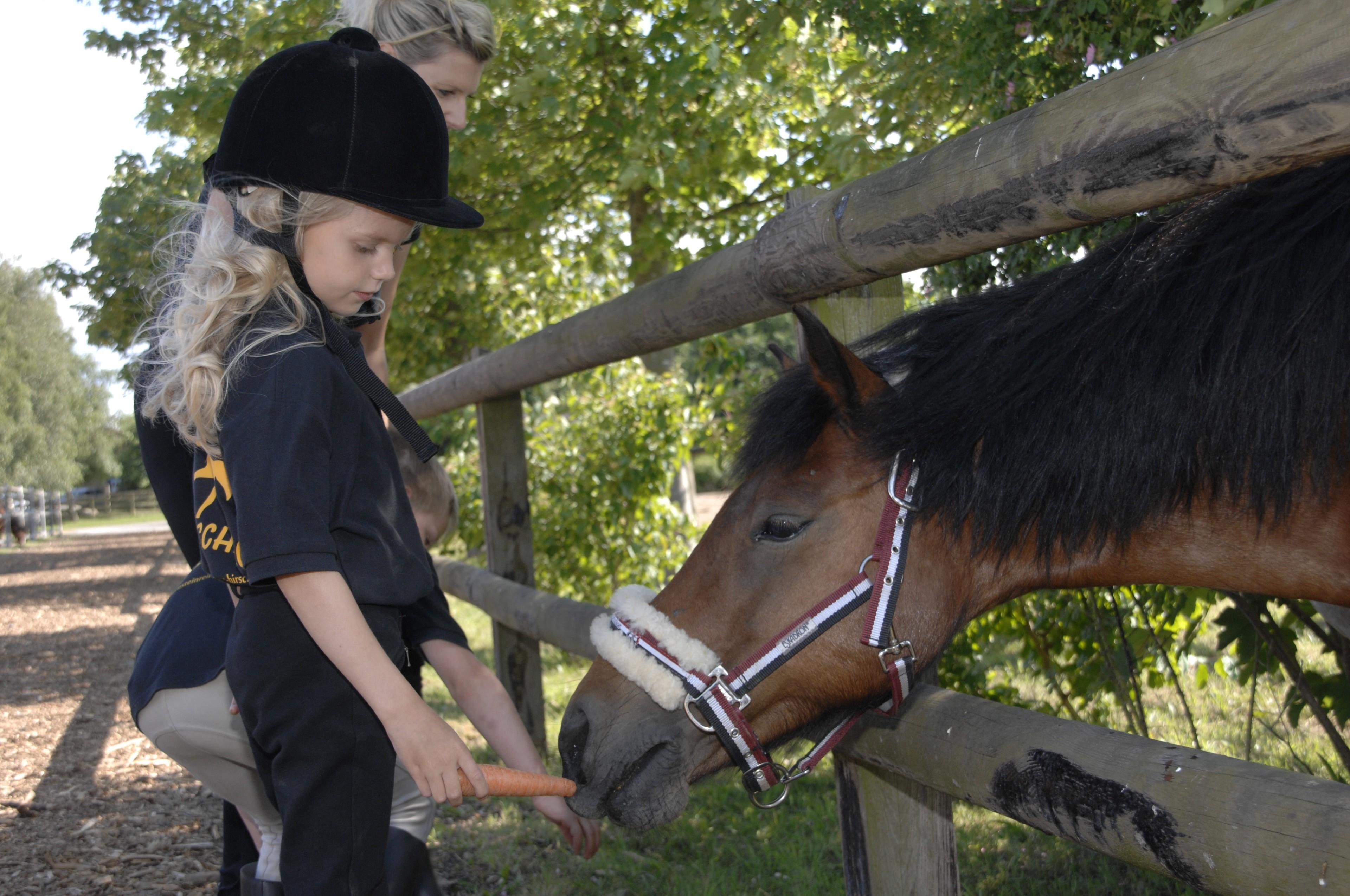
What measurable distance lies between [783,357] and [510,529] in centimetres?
245

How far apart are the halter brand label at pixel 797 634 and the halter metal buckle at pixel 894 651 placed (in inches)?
4.2

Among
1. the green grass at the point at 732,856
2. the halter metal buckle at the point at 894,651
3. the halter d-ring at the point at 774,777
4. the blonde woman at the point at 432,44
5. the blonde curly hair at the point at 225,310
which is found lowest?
the green grass at the point at 732,856

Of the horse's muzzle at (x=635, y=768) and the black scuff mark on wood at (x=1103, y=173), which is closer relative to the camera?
the black scuff mark on wood at (x=1103, y=173)

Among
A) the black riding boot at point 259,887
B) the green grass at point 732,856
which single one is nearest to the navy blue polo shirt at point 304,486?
the black riding boot at point 259,887

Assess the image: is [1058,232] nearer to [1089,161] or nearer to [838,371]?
[1089,161]

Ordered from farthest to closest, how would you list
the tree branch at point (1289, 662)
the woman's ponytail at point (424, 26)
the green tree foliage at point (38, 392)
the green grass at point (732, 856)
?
the green tree foliage at point (38, 392), the green grass at point (732, 856), the tree branch at point (1289, 662), the woman's ponytail at point (424, 26)

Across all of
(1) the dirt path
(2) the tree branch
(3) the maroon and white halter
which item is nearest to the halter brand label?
(3) the maroon and white halter

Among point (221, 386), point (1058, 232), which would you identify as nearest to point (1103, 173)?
point (1058, 232)

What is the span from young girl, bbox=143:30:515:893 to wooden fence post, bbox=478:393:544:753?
2316 millimetres

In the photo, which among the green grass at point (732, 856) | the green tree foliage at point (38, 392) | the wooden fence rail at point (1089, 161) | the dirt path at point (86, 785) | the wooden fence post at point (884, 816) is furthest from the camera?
the green tree foliage at point (38, 392)

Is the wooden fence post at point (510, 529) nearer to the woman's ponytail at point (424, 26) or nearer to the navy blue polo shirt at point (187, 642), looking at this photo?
the woman's ponytail at point (424, 26)

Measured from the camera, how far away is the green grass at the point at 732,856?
2613 mm

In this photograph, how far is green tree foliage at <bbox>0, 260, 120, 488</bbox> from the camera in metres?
30.0

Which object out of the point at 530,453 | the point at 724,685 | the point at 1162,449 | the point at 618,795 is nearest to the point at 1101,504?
the point at 1162,449
